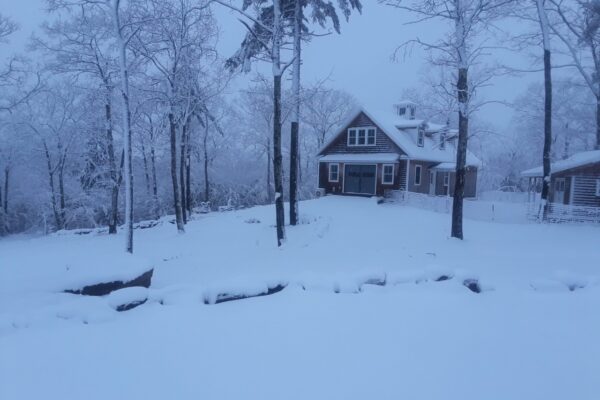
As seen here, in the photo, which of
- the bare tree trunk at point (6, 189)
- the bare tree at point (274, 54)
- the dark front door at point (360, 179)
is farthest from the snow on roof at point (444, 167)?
the bare tree trunk at point (6, 189)

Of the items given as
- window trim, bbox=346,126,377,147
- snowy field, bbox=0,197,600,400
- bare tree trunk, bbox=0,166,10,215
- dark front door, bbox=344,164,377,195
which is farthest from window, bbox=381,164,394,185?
bare tree trunk, bbox=0,166,10,215

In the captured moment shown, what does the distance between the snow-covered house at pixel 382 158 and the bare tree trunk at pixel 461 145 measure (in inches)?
411

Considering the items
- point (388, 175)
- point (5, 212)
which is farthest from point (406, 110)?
point (5, 212)

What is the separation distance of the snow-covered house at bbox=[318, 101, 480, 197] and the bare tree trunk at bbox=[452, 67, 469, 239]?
10.4 metres

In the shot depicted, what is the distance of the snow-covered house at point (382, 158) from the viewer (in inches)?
1016

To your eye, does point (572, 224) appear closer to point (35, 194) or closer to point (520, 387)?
point (520, 387)

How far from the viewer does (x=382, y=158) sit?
84.8ft

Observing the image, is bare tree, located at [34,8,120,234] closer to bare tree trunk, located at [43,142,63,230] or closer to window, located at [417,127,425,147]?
bare tree trunk, located at [43,142,63,230]

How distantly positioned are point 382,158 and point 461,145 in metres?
11.4

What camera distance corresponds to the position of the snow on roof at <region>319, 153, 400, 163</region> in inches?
1006

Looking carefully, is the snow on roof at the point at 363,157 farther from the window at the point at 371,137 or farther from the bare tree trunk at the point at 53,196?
the bare tree trunk at the point at 53,196

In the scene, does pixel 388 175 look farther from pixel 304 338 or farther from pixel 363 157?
pixel 304 338

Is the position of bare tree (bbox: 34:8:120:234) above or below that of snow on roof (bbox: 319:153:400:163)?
above

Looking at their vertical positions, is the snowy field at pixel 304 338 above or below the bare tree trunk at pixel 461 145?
below
